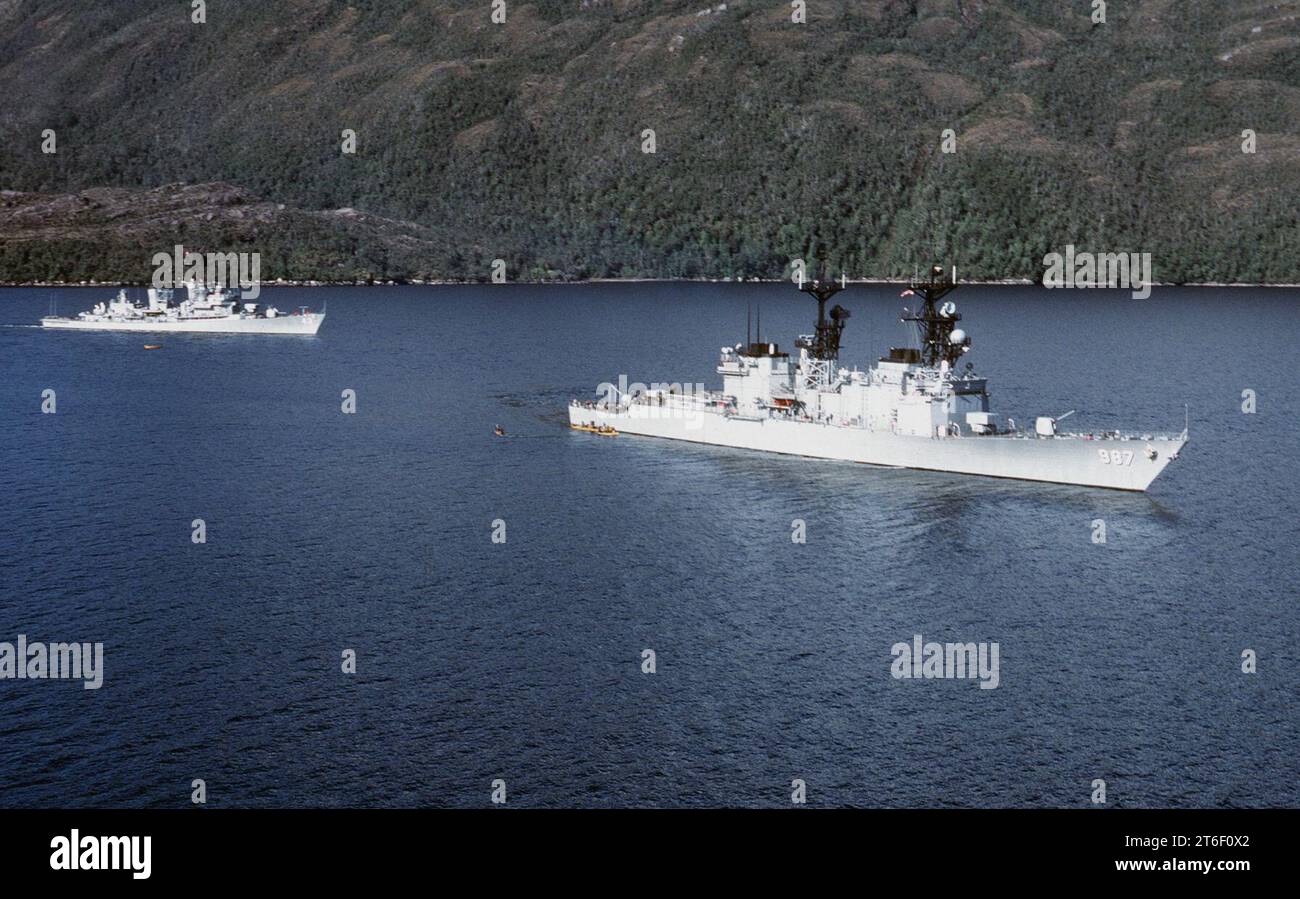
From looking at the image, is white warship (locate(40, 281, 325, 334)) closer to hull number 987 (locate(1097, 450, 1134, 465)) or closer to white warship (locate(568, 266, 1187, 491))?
white warship (locate(568, 266, 1187, 491))

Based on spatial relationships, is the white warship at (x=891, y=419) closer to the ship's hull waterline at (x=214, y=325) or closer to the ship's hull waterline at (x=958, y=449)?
the ship's hull waterline at (x=958, y=449)

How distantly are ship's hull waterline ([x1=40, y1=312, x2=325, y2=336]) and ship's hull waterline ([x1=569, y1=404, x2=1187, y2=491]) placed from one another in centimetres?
10191

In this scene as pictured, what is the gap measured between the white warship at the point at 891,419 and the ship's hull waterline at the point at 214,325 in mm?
94288

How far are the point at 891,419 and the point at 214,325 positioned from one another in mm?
129965

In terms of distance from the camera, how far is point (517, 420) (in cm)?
10856

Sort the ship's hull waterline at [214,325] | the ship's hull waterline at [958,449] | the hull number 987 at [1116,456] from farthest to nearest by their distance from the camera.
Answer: the ship's hull waterline at [214,325], the ship's hull waterline at [958,449], the hull number 987 at [1116,456]

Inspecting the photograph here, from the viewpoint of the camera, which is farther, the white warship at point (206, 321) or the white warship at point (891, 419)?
the white warship at point (206, 321)

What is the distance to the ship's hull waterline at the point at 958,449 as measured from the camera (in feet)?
260

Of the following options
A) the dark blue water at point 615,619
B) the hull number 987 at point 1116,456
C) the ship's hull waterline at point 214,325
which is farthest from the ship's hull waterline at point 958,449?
the ship's hull waterline at point 214,325

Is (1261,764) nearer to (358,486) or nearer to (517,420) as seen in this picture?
(358,486)

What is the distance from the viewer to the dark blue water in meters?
43.0

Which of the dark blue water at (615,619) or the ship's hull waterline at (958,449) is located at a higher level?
the ship's hull waterline at (958,449)
